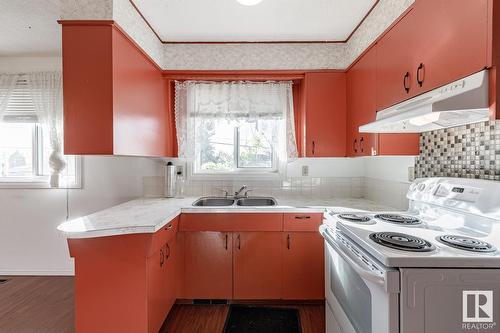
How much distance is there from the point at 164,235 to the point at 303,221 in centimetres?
109

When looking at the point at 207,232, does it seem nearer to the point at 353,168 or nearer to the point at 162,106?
the point at 162,106

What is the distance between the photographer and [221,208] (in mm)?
2074

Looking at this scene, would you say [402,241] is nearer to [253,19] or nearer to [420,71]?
[420,71]

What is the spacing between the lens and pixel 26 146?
2.78 metres

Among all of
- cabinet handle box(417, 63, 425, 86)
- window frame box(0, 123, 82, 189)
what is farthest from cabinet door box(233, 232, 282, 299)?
window frame box(0, 123, 82, 189)

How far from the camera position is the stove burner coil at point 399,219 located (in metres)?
1.41

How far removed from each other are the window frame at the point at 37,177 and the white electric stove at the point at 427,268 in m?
2.64

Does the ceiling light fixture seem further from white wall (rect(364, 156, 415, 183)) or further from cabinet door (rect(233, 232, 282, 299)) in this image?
cabinet door (rect(233, 232, 282, 299))

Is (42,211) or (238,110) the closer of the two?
(238,110)

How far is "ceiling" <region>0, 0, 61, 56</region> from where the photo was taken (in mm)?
1893

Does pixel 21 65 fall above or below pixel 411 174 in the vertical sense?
above

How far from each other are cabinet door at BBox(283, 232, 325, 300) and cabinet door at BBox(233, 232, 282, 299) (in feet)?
0.22

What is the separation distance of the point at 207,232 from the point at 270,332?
882 millimetres

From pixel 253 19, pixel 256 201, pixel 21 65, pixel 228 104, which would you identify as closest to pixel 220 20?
pixel 253 19
